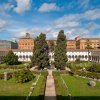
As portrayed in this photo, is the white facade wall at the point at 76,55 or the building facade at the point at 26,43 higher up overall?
the building facade at the point at 26,43

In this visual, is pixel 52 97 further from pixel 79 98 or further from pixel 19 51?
pixel 19 51

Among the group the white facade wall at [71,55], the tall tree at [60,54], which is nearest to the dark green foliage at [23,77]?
the tall tree at [60,54]

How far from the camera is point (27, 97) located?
87.5 feet

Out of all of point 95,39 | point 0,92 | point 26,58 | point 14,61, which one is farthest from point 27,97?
point 95,39

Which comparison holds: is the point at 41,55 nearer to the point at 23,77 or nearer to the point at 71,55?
the point at 23,77

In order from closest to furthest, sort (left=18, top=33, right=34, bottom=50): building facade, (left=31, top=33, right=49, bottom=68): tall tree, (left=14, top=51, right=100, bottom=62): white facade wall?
(left=31, top=33, right=49, bottom=68): tall tree, (left=14, top=51, right=100, bottom=62): white facade wall, (left=18, top=33, right=34, bottom=50): building facade

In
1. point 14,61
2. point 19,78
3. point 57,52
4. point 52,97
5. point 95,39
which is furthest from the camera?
point 95,39

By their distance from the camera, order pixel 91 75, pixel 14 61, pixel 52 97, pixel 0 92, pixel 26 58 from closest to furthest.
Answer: pixel 52 97 < pixel 0 92 < pixel 91 75 < pixel 14 61 < pixel 26 58

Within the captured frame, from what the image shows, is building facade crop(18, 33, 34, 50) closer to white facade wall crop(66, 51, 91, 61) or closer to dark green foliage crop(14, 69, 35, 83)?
white facade wall crop(66, 51, 91, 61)

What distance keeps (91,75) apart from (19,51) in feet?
273

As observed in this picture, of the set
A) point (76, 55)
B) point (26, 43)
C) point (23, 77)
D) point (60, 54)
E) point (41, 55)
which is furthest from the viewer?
point (26, 43)

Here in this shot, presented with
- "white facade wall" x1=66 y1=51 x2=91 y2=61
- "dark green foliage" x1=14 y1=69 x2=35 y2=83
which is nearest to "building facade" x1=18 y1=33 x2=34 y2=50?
"white facade wall" x1=66 y1=51 x2=91 y2=61

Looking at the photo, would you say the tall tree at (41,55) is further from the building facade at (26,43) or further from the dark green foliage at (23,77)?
the building facade at (26,43)

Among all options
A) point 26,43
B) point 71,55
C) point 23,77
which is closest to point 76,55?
point 71,55
